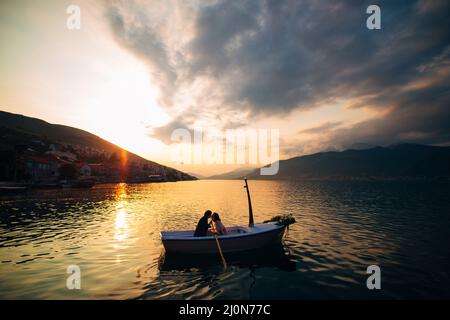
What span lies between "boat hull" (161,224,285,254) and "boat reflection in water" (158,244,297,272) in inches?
14.2

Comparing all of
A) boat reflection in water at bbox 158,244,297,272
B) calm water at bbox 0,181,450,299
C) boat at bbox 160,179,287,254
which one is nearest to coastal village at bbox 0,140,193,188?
calm water at bbox 0,181,450,299

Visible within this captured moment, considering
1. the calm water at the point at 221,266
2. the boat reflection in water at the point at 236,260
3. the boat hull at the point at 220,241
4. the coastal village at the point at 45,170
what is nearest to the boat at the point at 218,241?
the boat hull at the point at 220,241

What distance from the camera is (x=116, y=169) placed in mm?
159375

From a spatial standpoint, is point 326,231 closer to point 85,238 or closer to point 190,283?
point 190,283

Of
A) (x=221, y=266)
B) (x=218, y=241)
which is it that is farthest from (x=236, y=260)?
(x=218, y=241)

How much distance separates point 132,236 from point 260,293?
15521 millimetres

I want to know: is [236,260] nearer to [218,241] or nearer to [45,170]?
[218,241]

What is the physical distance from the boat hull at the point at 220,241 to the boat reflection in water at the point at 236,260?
36 centimetres

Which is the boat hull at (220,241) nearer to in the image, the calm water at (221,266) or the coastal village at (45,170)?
the calm water at (221,266)

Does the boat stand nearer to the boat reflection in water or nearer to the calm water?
the boat reflection in water

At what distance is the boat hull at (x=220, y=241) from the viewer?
1465 centimetres

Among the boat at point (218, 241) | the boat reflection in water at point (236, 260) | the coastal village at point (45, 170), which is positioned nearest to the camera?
the boat reflection in water at point (236, 260)

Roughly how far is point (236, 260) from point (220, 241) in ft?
5.56
